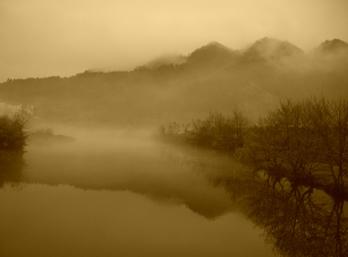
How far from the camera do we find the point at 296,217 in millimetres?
38906

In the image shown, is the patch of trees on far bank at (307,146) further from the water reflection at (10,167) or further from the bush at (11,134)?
the bush at (11,134)

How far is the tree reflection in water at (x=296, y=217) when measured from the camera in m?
30.9

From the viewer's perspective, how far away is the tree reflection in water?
30.9 metres

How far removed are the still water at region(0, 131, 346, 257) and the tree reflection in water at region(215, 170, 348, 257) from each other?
183mm

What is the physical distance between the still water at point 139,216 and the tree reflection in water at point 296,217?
183mm

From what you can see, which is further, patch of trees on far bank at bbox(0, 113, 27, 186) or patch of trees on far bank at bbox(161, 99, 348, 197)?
patch of trees on far bank at bbox(0, 113, 27, 186)

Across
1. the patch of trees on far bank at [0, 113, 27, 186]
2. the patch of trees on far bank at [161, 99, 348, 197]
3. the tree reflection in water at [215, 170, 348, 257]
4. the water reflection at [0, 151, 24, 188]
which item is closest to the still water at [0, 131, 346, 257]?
the tree reflection in water at [215, 170, 348, 257]

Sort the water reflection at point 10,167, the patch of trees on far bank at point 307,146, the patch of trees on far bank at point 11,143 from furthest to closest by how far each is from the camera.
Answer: the patch of trees on far bank at point 11,143 → the water reflection at point 10,167 → the patch of trees on far bank at point 307,146

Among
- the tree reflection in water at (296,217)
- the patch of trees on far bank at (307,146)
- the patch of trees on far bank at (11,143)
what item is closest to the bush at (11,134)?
the patch of trees on far bank at (11,143)

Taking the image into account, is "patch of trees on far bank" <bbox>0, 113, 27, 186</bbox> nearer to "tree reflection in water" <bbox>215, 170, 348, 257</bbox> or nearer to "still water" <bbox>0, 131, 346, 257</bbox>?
"still water" <bbox>0, 131, 346, 257</bbox>

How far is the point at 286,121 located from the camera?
189ft

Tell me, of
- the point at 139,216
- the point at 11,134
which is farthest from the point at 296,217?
the point at 11,134

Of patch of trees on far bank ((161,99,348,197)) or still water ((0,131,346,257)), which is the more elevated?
patch of trees on far bank ((161,99,348,197))

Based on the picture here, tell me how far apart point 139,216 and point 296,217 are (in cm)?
1490
